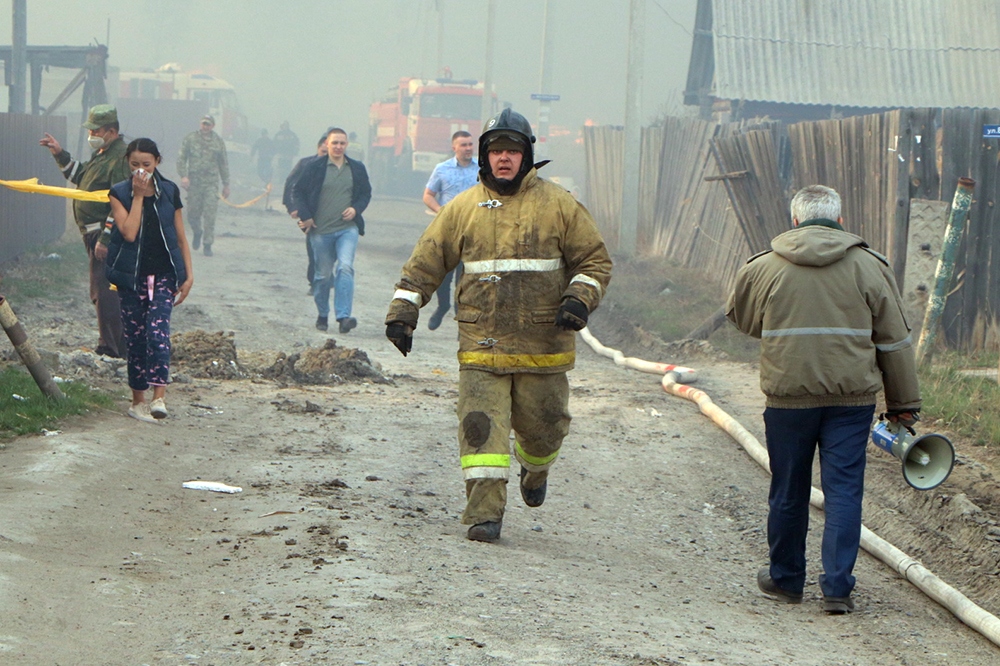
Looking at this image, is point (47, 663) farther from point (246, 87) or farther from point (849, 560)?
point (246, 87)

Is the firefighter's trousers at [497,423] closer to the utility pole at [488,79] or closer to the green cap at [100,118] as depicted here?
the green cap at [100,118]

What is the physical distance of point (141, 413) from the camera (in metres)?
7.09

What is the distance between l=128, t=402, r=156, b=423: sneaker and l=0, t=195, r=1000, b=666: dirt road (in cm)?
12

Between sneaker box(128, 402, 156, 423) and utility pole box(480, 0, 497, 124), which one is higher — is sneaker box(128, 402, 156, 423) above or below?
below

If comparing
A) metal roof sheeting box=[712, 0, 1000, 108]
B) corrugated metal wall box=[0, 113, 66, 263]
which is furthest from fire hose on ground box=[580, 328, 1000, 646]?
metal roof sheeting box=[712, 0, 1000, 108]

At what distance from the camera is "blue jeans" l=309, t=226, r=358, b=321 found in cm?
1140

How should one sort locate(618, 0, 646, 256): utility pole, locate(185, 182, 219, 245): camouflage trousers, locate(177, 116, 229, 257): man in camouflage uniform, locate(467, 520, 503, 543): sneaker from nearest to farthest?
1. locate(467, 520, 503, 543): sneaker
2. locate(177, 116, 229, 257): man in camouflage uniform
3. locate(185, 182, 219, 245): camouflage trousers
4. locate(618, 0, 646, 256): utility pole

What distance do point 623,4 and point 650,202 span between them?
51824mm

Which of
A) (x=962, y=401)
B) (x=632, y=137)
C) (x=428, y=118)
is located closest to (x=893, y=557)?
(x=962, y=401)

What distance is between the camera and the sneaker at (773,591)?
4848 millimetres

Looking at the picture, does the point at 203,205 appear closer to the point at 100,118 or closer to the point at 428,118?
the point at 100,118

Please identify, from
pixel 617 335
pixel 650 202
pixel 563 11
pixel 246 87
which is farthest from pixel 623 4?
pixel 617 335

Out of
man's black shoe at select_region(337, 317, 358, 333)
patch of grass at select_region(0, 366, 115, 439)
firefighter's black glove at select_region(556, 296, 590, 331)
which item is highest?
firefighter's black glove at select_region(556, 296, 590, 331)

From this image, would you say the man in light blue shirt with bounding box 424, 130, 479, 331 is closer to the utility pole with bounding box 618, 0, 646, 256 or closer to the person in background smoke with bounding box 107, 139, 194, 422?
Answer: the person in background smoke with bounding box 107, 139, 194, 422
